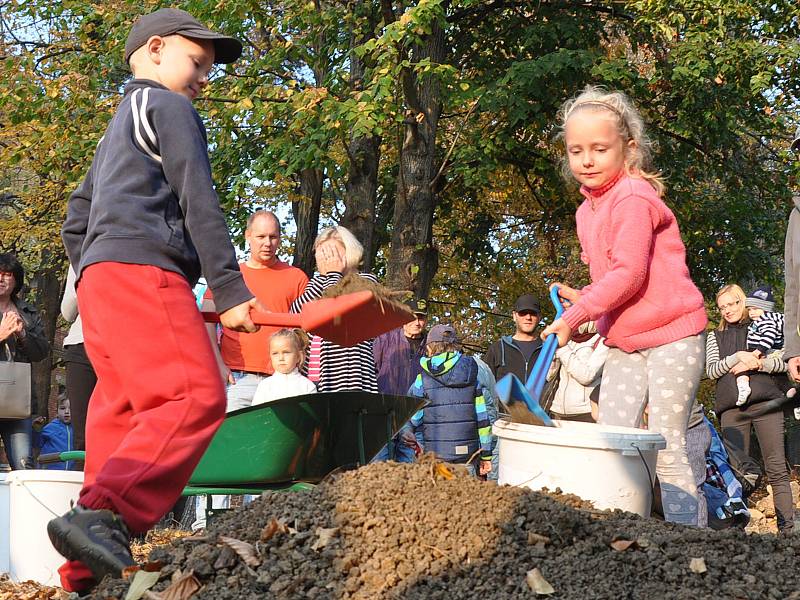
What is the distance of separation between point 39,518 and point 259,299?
81.4 inches

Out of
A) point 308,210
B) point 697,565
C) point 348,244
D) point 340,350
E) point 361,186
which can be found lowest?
point 697,565

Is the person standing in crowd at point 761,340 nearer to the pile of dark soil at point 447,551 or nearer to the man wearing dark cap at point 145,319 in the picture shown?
the pile of dark soil at point 447,551

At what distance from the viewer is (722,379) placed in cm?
833

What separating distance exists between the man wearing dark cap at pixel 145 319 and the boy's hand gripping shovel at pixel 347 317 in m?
0.30

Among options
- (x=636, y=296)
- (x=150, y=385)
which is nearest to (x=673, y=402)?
(x=636, y=296)

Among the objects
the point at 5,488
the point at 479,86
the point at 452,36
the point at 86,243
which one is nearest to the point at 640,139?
the point at 86,243

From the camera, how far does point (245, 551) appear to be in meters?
3.04

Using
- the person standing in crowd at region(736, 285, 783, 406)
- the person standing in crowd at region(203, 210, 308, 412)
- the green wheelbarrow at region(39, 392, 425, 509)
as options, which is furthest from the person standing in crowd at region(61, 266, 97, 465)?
the person standing in crowd at region(736, 285, 783, 406)

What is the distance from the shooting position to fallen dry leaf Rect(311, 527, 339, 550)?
3.08 metres

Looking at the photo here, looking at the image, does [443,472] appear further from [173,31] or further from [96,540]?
[173,31]

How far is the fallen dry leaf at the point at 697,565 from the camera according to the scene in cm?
306

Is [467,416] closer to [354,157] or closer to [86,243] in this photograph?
[86,243]

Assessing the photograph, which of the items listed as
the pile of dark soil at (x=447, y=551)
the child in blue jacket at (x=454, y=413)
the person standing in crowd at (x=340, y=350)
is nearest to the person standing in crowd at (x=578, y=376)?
the child in blue jacket at (x=454, y=413)

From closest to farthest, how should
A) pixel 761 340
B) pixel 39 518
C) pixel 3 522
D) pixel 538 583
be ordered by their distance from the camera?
pixel 538 583 < pixel 39 518 < pixel 3 522 < pixel 761 340
